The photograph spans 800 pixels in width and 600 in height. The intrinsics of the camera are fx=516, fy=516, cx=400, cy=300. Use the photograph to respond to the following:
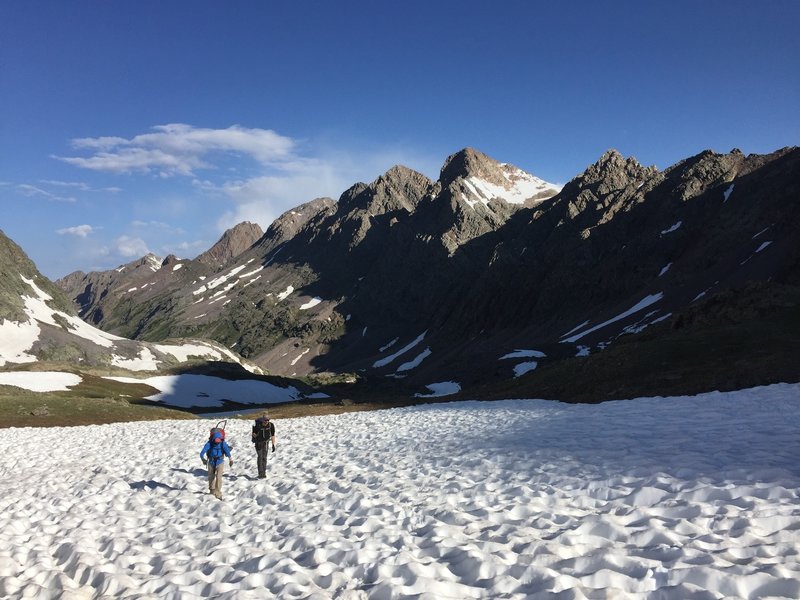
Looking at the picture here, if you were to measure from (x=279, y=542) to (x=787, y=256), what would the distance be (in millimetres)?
121069

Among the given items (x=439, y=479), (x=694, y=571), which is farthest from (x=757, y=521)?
(x=439, y=479)

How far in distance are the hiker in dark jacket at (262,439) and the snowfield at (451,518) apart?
601mm

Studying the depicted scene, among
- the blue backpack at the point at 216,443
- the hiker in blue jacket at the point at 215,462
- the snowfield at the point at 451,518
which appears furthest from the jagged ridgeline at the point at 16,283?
the hiker in blue jacket at the point at 215,462

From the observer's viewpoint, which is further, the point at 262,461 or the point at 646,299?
the point at 646,299

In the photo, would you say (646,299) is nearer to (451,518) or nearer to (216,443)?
(216,443)

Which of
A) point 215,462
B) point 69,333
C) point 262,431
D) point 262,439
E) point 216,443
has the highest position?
point 69,333

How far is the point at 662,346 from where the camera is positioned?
133 feet

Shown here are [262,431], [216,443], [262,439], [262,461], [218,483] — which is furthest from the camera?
[262,431]

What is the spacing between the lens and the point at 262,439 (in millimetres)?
19609

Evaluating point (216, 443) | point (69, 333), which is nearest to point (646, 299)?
point (216, 443)

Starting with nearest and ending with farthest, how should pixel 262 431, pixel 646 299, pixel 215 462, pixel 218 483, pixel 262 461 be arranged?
1. pixel 218 483
2. pixel 215 462
3. pixel 262 461
4. pixel 262 431
5. pixel 646 299

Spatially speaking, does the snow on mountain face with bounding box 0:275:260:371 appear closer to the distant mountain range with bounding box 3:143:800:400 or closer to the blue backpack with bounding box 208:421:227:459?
the distant mountain range with bounding box 3:143:800:400

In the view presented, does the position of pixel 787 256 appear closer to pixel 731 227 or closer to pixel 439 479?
pixel 731 227

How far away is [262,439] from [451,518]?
33.8ft
